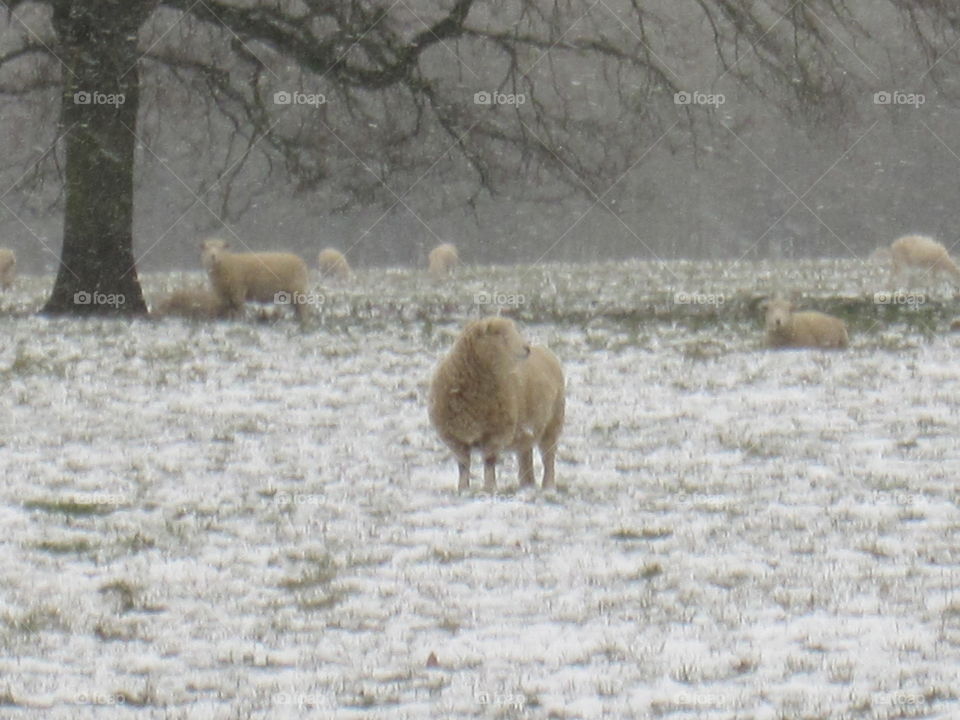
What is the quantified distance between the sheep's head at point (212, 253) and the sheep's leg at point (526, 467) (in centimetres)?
1043

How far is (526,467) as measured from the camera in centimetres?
870

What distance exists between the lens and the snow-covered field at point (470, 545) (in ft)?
17.5

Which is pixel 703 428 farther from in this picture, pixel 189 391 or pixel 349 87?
pixel 349 87

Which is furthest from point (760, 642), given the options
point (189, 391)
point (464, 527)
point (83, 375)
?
point (83, 375)

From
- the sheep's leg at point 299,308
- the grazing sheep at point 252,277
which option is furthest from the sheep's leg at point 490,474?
the grazing sheep at point 252,277

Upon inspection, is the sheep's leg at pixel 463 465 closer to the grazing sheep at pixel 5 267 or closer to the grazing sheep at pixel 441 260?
the grazing sheep at pixel 5 267

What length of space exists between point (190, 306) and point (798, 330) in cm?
726

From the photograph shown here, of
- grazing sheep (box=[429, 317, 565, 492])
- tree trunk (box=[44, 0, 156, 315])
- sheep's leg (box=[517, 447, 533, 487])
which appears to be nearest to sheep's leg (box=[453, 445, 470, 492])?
grazing sheep (box=[429, 317, 565, 492])

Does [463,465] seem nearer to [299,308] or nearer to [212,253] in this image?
[299,308]

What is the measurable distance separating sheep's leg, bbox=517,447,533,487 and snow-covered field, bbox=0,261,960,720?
0.20 m

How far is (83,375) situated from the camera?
13.1 metres

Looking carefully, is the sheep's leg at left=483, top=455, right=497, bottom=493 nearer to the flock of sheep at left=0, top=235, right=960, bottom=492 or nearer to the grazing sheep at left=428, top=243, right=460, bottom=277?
the flock of sheep at left=0, top=235, right=960, bottom=492

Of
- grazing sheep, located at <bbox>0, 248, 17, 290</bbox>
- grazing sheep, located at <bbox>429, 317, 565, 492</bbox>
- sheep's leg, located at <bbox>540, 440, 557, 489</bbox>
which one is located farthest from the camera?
grazing sheep, located at <bbox>0, 248, 17, 290</bbox>

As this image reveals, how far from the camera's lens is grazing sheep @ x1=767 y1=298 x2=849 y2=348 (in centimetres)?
1484
